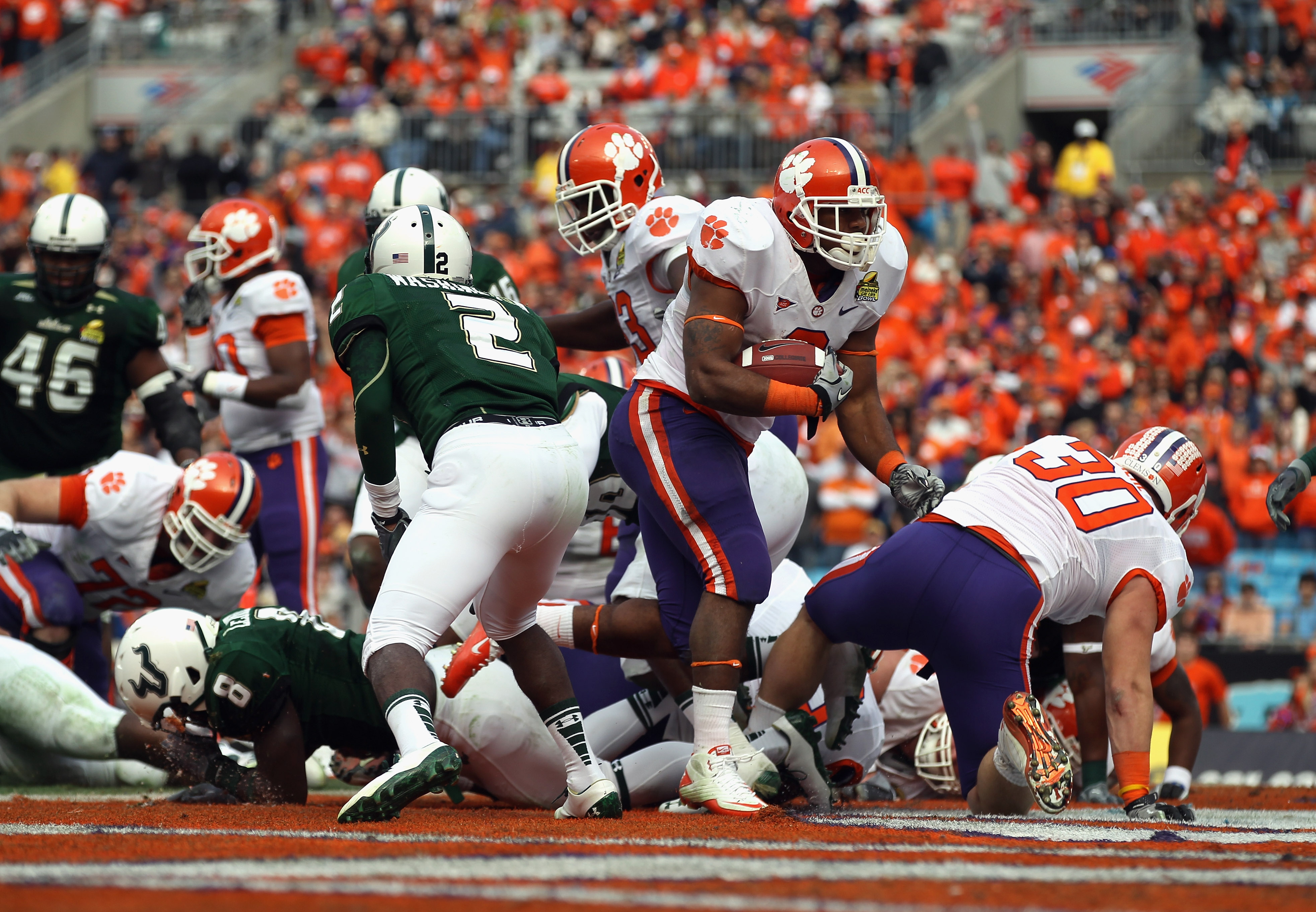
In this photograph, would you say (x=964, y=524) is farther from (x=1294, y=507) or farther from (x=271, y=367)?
(x=1294, y=507)

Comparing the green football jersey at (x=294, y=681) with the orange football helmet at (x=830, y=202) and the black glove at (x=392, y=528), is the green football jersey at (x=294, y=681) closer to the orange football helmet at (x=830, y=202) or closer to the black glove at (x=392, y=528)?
the black glove at (x=392, y=528)

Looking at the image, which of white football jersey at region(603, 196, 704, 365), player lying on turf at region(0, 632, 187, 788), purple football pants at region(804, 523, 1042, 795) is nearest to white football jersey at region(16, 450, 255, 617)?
player lying on turf at region(0, 632, 187, 788)

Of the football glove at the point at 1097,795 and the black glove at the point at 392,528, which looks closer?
the black glove at the point at 392,528

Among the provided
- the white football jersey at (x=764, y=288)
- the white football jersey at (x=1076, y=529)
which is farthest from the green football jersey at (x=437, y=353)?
the white football jersey at (x=1076, y=529)

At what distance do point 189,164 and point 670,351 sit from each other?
15.7 m

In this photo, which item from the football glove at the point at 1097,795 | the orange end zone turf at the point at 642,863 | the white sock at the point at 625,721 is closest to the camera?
the orange end zone turf at the point at 642,863

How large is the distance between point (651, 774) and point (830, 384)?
4.54 ft

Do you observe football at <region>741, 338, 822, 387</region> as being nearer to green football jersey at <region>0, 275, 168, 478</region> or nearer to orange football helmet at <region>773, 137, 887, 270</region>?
orange football helmet at <region>773, 137, 887, 270</region>

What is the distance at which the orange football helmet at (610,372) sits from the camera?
6.42 metres

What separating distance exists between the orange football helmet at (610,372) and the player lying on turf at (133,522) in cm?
141

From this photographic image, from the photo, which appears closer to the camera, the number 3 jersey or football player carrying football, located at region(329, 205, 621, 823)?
football player carrying football, located at region(329, 205, 621, 823)

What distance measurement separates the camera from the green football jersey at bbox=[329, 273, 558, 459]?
4.39 metres

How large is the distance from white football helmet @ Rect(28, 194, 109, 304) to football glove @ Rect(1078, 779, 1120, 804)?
4512mm

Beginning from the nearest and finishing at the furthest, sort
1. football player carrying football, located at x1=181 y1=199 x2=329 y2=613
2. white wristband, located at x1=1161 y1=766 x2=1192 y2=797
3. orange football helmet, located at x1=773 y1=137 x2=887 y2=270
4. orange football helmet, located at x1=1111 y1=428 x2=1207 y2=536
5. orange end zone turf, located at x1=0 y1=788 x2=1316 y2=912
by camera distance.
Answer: orange end zone turf, located at x1=0 y1=788 x2=1316 y2=912
orange football helmet, located at x1=773 y1=137 x2=887 y2=270
orange football helmet, located at x1=1111 y1=428 x2=1207 y2=536
white wristband, located at x1=1161 y1=766 x2=1192 y2=797
football player carrying football, located at x1=181 y1=199 x2=329 y2=613
